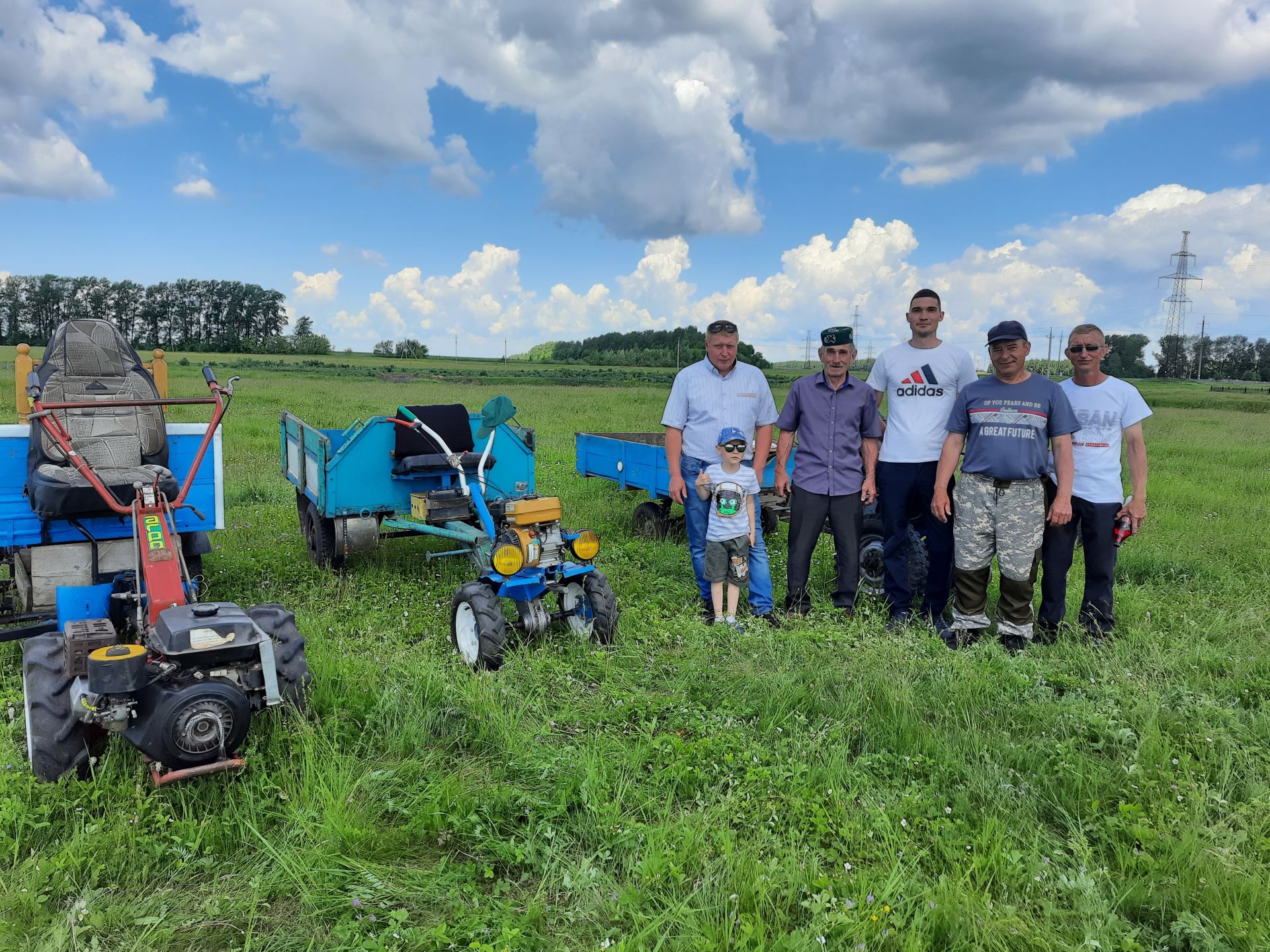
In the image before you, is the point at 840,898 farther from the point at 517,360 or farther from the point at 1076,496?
the point at 517,360

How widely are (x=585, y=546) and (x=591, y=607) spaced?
1.32 feet

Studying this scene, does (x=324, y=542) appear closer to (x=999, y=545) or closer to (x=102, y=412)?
(x=102, y=412)

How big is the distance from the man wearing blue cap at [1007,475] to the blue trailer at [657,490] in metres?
1.31

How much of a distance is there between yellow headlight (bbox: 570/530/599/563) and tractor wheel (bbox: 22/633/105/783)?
2.49 m

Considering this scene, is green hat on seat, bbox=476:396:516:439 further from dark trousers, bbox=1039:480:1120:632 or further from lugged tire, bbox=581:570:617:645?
dark trousers, bbox=1039:480:1120:632

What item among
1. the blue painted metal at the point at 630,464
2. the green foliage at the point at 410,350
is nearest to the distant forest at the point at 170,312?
the green foliage at the point at 410,350

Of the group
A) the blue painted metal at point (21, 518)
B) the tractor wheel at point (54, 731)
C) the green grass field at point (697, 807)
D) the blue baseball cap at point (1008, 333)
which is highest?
the blue baseball cap at point (1008, 333)

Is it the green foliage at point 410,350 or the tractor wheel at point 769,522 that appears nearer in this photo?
the tractor wheel at point 769,522

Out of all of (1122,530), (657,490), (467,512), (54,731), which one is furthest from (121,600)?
(1122,530)

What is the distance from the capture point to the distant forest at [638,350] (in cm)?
A: 7225

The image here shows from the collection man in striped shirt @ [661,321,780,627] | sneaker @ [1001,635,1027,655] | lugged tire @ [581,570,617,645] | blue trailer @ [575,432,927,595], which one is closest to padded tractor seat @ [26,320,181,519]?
lugged tire @ [581,570,617,645]

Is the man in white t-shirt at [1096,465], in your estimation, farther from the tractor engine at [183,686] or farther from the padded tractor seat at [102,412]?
the padded tractor seat at [102,412]

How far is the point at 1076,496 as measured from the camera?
5.04m

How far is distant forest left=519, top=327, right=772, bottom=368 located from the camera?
7225 cm
